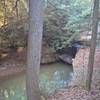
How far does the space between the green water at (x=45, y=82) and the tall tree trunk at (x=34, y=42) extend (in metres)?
2.95

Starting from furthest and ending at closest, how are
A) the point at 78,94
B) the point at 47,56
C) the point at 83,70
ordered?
the point at 47,56
the point at 83,70
the point at 78,94

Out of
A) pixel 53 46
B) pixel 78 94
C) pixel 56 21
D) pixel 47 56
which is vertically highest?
pixel 56 21

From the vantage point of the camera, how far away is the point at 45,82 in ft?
45.9

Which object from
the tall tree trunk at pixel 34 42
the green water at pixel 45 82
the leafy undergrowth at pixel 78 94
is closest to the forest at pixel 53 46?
the green water at pixel 45 82

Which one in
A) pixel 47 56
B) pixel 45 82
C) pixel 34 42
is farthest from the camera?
pixel 47 56

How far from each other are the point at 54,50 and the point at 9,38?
4003 millimetres

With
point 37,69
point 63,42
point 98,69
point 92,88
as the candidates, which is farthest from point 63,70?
point 37,69

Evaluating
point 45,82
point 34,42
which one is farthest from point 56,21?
point 34,42

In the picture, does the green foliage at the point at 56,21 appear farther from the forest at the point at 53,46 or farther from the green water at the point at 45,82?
the green water at the point at 45,82

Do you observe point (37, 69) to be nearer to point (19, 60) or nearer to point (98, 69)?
point (98, 69)

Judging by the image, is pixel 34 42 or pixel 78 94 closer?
pixel 34 42

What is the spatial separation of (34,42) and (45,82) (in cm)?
800

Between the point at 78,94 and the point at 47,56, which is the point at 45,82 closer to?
the point at 78,94

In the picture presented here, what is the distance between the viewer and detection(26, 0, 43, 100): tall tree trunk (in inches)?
242
